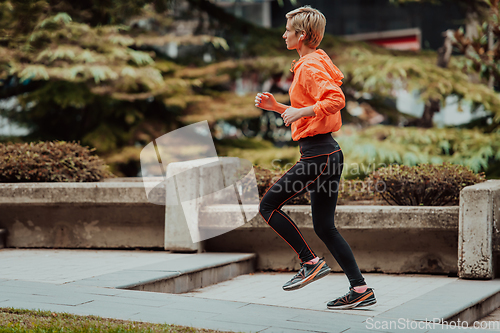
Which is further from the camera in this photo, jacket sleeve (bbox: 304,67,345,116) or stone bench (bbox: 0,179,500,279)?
stone bench (bbox: 0,179,500,279)

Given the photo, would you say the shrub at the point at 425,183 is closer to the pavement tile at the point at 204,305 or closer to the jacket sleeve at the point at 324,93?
the jacket sleeve at the point at 324,93

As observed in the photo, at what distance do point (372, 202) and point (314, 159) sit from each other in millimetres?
2943

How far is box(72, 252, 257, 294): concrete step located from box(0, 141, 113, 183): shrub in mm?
2240

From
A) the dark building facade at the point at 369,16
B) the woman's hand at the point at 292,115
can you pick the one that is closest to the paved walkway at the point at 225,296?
the woman's hand at the point at 292,115

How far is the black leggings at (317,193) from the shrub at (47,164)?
4.05 metres

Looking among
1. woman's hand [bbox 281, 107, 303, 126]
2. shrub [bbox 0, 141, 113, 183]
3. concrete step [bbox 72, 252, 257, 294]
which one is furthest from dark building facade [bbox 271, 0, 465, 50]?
woman's hand [bbox 281, 107, 303, 126]

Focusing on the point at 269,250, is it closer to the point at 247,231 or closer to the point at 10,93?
the point at 247,231

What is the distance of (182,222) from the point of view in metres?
5.91

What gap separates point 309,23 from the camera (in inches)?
141

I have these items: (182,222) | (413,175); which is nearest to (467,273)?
(413,175)

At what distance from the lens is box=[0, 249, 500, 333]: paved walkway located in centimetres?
321

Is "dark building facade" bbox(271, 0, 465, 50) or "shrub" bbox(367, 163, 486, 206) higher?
"dark building facade" bbox(271, 0, 465, 50)

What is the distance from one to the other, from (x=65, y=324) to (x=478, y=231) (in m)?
3.68

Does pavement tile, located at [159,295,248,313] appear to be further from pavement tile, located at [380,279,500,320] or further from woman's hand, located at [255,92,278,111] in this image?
woman's hand, located at [255,92,278,111]
